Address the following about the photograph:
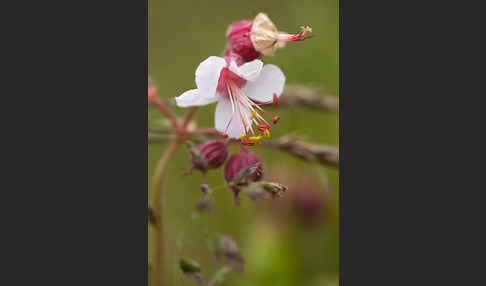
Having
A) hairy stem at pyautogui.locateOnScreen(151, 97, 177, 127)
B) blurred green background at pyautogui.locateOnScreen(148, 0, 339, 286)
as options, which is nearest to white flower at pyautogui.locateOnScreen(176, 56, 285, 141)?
blurred green background at pyautogui.locateOnScreen(148, 0, 339, 286)

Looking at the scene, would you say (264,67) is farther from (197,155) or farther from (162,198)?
(162,198)

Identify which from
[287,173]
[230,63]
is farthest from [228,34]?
[287,173]

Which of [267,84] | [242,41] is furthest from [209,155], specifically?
[242,41]

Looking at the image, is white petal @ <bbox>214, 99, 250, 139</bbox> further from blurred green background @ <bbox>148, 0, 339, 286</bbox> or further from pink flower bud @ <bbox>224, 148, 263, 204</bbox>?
blurred green background @ <bbox>148, 0, 339, 286</bbox>

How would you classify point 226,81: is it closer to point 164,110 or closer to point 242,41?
point 242,41

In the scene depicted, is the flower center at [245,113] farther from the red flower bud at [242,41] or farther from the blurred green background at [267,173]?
the blurred green background at [267,173]
